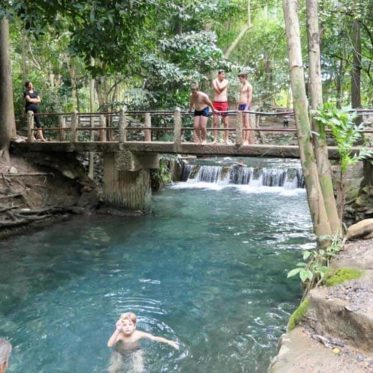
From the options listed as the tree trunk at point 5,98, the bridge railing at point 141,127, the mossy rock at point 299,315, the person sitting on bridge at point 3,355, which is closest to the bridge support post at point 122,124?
the bridge railing at point 141,127

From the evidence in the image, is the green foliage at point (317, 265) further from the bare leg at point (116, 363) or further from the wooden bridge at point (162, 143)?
the wooden bridge at point (162, 143)

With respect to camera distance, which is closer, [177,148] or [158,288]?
[158,288]

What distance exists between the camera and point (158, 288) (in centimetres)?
802

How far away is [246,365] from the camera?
5.57 meters

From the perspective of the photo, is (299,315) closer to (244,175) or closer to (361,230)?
(361,230)

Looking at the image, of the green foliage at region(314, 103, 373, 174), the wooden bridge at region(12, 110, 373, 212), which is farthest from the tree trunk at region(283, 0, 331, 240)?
the wooden bridge at region(12, 110, 373, 212)

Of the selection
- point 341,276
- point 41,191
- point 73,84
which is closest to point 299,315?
point 341,276

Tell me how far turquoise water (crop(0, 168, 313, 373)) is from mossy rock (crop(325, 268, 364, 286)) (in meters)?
1.53

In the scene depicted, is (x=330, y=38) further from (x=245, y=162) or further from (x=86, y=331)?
(x=86, y=331)

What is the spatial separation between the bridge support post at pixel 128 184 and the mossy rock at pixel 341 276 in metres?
8.68

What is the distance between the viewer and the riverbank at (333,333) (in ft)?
11.8

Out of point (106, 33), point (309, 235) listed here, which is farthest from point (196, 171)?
point (106, 33)

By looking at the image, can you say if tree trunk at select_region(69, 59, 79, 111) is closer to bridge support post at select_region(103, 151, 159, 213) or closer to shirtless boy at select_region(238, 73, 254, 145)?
bridge support post at select_region(103, 151, 159, 213)

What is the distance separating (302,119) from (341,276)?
202 centimetres
